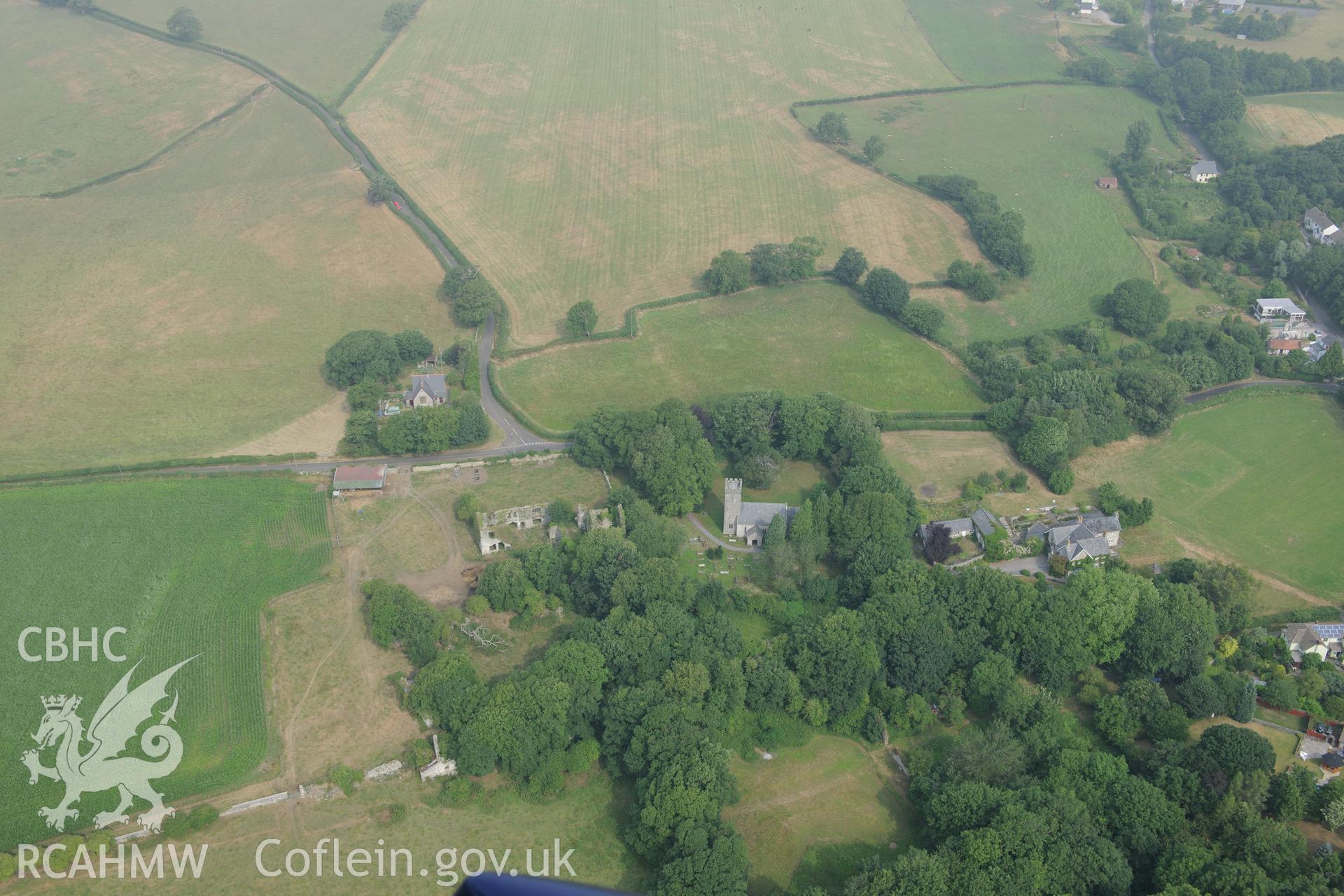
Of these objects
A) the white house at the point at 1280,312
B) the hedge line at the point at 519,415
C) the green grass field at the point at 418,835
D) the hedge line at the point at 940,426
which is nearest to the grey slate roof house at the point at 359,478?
the hedge line at the point at 519,415

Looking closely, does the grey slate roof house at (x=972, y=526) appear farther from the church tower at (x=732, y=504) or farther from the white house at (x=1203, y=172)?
the white house at (x=1203, y=172)

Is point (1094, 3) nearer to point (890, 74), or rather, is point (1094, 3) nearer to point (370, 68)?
point (890, 74)

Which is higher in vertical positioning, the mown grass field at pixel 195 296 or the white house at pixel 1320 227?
the white house at pixel 1320 227

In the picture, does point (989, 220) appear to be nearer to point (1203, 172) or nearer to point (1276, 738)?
point (1203, 172)

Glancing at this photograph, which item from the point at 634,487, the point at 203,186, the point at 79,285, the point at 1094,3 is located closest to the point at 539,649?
the point at 634,487

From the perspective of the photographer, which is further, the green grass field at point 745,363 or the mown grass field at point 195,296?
the green grass field at point 745,363

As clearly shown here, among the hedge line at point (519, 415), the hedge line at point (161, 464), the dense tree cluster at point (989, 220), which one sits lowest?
the hedge line at point (161, 464)

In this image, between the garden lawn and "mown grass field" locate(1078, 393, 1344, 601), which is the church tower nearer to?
"mown grass field" locate(1078, 393, 1344, 601)
